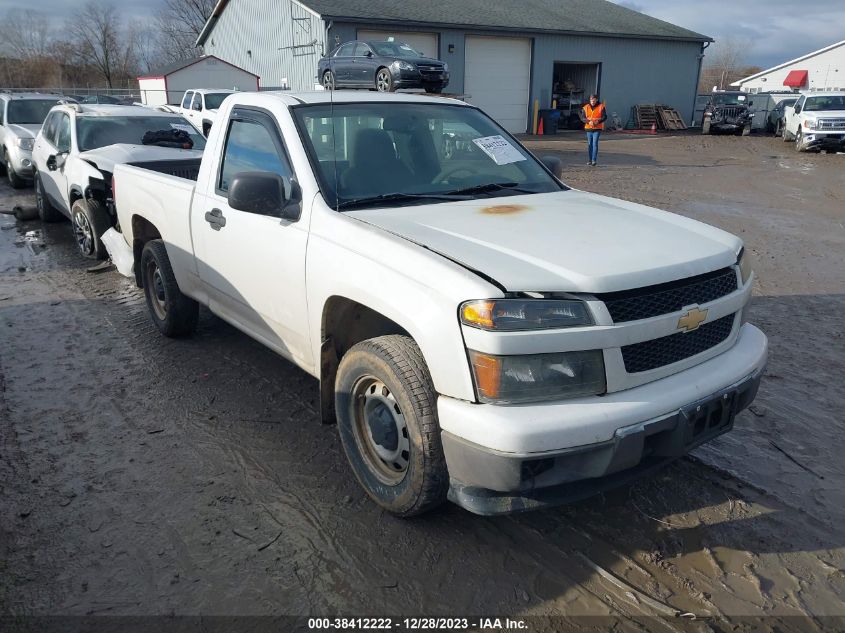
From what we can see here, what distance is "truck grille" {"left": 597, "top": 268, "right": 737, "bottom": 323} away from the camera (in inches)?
108

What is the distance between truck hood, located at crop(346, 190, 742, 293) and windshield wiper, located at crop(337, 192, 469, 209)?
9 centimetres

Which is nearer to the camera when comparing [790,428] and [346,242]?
[346,242]

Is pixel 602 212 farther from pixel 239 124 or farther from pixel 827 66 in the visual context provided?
pixel 827 66

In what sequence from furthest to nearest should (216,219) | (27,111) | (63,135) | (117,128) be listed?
(27,111) → (63,135) → (117,128) → (216,219)

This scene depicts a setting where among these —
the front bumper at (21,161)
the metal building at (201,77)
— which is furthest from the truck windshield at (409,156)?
the metal building at (201,77)

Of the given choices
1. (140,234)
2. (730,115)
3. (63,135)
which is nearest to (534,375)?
(140,234)

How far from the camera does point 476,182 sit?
411 cm

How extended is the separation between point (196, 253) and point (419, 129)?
183 centimetres

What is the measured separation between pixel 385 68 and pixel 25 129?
8.67 m

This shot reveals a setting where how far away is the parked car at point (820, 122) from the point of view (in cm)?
2131

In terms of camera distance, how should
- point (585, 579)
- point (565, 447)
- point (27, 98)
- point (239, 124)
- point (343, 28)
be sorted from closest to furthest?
point (565, 447)
point (585, 579)
point (239, 124)
point (27, 98)
point (343, 28)

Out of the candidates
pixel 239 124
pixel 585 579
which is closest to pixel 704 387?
pixel 585 579

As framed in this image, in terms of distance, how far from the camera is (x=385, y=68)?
58.7ft

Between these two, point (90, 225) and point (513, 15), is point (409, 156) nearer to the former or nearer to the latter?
point (90, 225)
